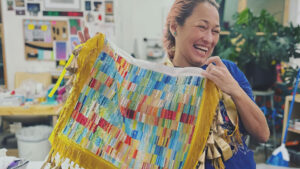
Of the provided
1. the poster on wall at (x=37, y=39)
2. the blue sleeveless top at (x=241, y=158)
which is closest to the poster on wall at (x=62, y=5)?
the poster on wall at (x=37, y=39)

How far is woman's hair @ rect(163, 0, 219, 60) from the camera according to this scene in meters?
0.97

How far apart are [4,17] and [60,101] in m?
1.56

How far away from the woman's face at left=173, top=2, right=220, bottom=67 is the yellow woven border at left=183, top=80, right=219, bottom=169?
0.68ft

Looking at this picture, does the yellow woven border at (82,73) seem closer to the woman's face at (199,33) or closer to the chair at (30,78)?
the woman's face at (199,33)

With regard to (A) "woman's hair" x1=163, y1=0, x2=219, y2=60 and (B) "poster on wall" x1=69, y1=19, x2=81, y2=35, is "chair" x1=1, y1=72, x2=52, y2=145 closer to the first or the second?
(B) "poster on wall" x1=69, y1=19, x2=81, y2=35

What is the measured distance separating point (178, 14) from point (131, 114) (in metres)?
0.45

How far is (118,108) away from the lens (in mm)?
961

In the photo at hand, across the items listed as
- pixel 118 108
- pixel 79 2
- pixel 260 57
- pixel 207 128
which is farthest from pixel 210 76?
pixel 79 2

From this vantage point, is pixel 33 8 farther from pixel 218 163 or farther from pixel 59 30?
pixel 218 163

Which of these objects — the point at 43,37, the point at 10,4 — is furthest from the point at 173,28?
the point at 10,4

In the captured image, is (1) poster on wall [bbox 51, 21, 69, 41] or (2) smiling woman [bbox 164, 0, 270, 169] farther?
(1) poster on wall [bbox 51, 21, 69, 41]

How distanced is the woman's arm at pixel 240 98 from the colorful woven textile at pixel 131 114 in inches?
1.4

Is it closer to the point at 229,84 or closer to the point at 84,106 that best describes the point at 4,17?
the point at 84,106

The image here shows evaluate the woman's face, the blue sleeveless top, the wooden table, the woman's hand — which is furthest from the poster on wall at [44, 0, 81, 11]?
the woman's hand
